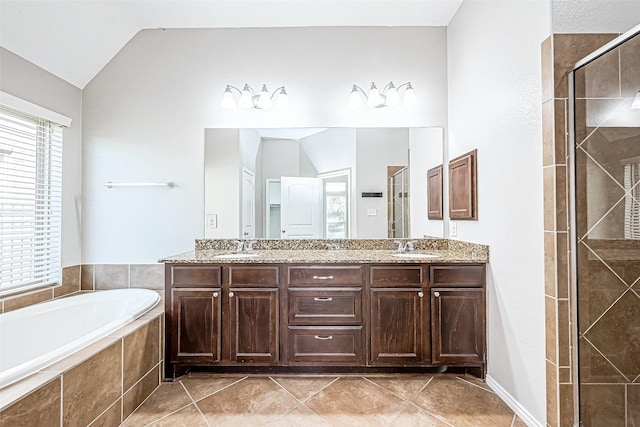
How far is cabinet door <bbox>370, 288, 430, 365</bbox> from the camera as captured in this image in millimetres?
2264

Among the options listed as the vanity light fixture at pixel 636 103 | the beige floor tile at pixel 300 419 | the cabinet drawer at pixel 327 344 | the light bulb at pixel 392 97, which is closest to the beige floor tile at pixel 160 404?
the beige floor tile at pixel 300 419

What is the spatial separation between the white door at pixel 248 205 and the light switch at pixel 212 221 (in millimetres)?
229

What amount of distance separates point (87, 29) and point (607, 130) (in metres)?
3.41

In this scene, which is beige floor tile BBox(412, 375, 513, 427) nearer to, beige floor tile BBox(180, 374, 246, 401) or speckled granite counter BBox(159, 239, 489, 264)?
speckled granite counter BBox(159, 239, 489, 264)

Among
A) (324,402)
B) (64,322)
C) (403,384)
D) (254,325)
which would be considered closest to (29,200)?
(64,322)

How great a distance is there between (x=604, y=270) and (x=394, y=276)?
1.11 m

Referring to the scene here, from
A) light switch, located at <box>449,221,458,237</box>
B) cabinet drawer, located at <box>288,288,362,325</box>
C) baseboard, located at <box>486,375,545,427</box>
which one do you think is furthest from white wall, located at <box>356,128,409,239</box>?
baseboard, located at <box>486,375,545,427</box>

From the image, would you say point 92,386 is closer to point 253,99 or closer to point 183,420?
point 183,420

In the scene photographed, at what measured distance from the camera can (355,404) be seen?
2.00m

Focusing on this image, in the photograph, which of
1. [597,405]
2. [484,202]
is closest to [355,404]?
[597,405]

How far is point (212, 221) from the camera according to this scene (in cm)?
288

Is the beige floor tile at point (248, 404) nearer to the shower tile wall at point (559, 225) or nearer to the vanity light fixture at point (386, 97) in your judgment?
the shower tile wall at point (559, 225)

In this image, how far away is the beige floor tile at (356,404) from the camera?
73.0 inches

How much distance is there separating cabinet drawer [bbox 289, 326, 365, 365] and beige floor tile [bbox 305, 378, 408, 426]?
16 cm
